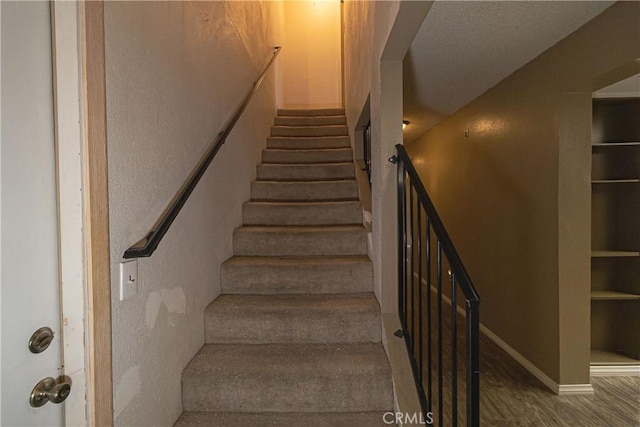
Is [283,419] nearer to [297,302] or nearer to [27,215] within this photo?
[297,302]

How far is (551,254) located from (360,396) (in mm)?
1820

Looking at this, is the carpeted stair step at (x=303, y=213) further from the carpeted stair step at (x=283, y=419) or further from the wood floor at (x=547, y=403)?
the wood floor at (x=547, y=403)

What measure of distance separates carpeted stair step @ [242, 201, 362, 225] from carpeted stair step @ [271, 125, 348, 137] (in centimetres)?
151

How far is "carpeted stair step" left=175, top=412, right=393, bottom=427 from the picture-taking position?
4.43 ft

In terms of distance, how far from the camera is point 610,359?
258 centimetres

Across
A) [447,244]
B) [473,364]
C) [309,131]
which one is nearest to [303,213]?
[447,244]

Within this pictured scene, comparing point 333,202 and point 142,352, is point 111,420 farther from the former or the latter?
point 333,202

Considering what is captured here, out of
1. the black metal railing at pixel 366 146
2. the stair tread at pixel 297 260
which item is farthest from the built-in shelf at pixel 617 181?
the stair tread at pixel 297 260

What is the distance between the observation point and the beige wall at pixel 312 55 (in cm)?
513

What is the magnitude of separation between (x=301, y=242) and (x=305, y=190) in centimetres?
68

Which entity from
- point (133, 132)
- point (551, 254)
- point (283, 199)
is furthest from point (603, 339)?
point (133, 132)

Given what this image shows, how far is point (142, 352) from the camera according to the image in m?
1.13

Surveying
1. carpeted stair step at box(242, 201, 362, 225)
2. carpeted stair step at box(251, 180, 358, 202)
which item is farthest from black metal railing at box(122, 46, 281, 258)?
carpeted stair step at box(251, 180, 358, 202)

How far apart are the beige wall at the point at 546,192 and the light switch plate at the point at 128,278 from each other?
2.60 m
